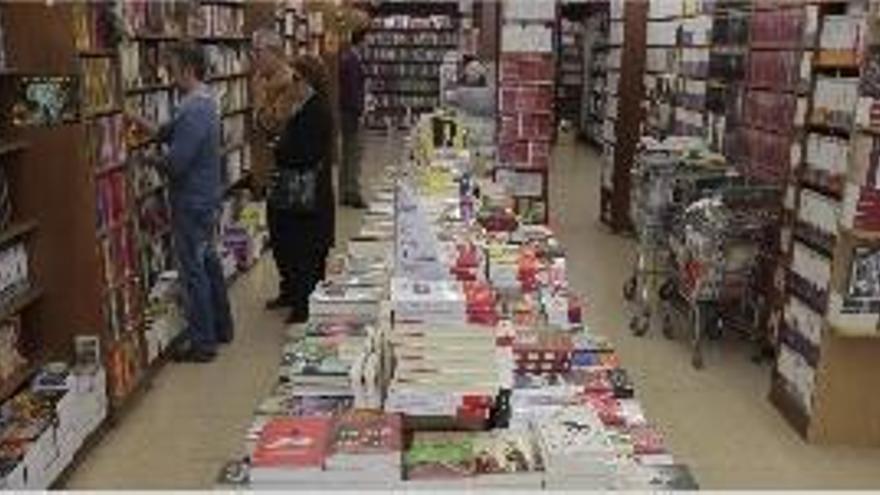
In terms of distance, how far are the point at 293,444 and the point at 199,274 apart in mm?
3543

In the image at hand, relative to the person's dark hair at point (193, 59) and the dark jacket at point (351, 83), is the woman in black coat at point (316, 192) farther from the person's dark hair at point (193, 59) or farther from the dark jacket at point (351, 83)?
the dark jacket at point (351, 83)

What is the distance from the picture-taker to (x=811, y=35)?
591 cm

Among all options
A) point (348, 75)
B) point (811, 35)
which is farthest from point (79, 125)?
point (348, 75)

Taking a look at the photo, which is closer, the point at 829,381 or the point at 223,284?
the point at 829,381

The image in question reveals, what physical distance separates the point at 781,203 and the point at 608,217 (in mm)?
4065

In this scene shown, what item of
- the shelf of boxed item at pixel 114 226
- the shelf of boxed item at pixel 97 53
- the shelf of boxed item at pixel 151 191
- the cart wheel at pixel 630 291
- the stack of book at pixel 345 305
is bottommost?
the cart wheel at pixel 630 291

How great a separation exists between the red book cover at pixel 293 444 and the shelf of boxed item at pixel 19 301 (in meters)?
2.20

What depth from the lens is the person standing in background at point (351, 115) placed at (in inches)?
400

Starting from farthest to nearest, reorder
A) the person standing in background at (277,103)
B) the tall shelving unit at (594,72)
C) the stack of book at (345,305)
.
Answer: the tall shelving unit at (594,72)
the person standing in background at (277,103)
the stack of book at (345,305)

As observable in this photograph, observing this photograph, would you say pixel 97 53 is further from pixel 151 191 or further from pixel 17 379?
pixel 17 379

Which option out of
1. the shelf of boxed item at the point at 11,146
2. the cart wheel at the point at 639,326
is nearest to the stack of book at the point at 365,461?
the shelf of boxed item at the point at 11,146

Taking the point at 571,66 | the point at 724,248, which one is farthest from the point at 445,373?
the point at 571,66

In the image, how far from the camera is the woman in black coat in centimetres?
609

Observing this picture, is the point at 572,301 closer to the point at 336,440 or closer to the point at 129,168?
the point at 336,440
